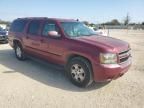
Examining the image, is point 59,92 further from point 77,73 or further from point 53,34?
point 53,34

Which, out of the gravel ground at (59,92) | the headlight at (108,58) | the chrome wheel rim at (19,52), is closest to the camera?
the gravel ground at (59,92)

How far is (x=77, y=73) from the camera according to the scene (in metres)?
5.45

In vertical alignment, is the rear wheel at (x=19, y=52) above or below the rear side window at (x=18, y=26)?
below

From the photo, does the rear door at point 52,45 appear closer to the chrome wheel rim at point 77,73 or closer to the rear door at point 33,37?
the rear door at point 33,37

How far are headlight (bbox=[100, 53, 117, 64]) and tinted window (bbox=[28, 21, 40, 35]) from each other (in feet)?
10.3

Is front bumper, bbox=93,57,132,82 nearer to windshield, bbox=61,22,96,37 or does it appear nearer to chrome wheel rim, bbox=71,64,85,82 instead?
chrome wheel rim, bbox=71,64,85,82

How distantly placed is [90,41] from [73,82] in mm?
1280

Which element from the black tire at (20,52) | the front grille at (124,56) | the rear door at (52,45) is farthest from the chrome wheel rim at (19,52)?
the front grille at (124,56)

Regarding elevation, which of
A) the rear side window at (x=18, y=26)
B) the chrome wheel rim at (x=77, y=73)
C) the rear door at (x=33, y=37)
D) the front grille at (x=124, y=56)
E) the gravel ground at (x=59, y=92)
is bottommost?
the gravel ground at (x=59, y=92)

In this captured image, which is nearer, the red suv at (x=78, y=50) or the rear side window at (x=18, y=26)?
the red suv at (x=78, y=50)

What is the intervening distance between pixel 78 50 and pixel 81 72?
62 cm

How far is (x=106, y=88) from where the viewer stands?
5379mm

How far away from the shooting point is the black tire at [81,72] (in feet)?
16.9

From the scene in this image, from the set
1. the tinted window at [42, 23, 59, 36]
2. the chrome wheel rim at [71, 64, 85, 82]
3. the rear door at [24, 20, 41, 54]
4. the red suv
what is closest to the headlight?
the red suv
